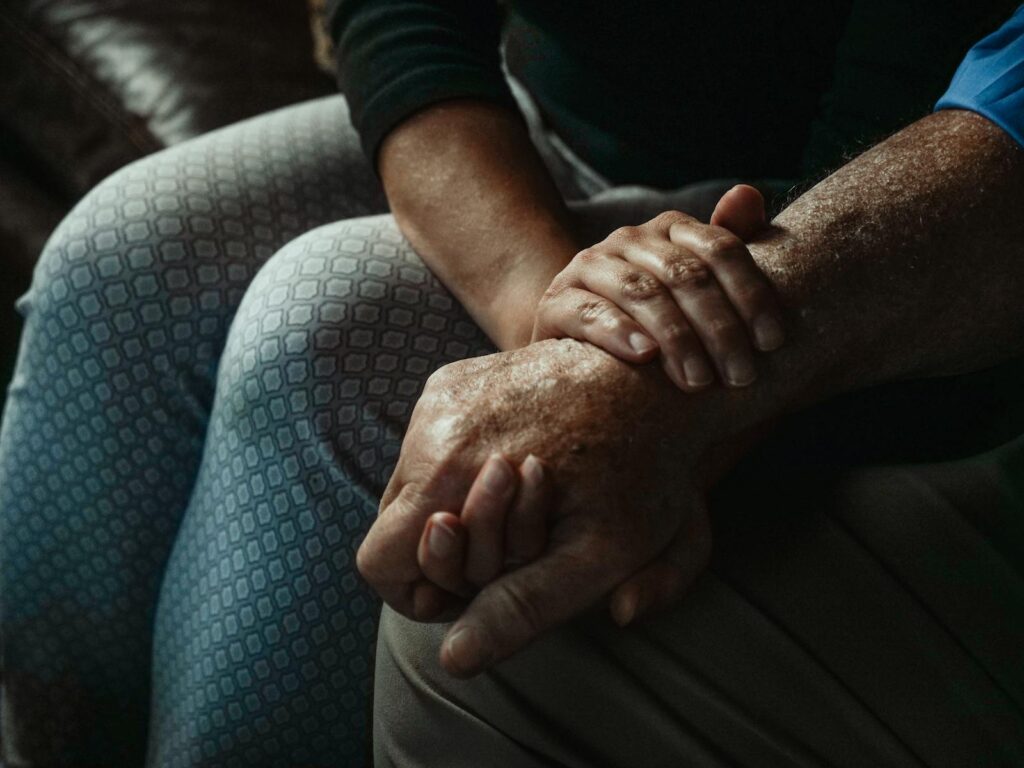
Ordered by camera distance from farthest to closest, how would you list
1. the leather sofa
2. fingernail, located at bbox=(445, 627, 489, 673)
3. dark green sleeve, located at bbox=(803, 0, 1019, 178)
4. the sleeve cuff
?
1. the leather sofa
2. the sleeve cuff
3. dark green sleeve, located at bbox=(803, 0, 1019, 178)
4. fingernail, located at bbox=(445, 627, 489, 673)

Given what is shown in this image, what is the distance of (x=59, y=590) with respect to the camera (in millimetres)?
931

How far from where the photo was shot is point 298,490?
0.76 metres

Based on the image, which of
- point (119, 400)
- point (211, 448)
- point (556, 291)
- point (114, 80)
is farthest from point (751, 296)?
point (114, 80)

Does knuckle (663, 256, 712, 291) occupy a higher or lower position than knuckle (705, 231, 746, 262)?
lower

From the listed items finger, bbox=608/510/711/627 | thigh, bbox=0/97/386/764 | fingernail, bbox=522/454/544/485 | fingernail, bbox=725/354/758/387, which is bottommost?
thigh, bbox=0/97/386/764

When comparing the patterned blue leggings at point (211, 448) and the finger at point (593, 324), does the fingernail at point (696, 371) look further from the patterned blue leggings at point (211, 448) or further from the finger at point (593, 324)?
the patterned blue leggings at point (211, 448)

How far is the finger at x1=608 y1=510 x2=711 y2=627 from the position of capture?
0.53 meters

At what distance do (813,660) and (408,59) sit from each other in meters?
0.58

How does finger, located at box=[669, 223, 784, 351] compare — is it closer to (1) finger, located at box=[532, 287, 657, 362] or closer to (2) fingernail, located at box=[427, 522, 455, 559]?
(1) finger, located at box=[532, 287, 657, 362]

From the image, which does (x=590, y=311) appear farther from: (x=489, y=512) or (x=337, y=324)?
(x=337, y=324)

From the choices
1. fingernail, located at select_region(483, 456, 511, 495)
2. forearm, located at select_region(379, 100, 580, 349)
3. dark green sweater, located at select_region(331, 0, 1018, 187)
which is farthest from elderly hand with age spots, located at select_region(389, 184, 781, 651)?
dark green sweater, located at select_region(331, 0, 1018, 187)

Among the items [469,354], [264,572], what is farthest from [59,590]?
[469,354]

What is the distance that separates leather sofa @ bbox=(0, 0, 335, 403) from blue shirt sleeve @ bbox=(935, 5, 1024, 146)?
3.07 ft

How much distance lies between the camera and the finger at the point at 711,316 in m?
0.55
